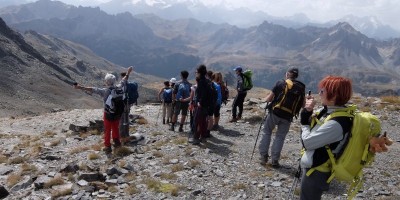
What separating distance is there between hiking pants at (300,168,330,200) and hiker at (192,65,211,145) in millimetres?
9531

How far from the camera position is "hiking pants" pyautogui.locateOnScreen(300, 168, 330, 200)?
22.1ft

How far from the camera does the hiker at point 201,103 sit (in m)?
16.1

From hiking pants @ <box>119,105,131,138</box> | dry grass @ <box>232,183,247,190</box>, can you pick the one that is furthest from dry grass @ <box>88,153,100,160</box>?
dry grass @ <box>232,183,247,190</box>

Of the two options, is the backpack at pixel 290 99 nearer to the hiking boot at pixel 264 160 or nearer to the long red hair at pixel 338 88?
the hiking boot at pixel 264 160

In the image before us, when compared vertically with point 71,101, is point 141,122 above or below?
above

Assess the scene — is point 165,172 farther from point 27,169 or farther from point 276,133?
point 27,169

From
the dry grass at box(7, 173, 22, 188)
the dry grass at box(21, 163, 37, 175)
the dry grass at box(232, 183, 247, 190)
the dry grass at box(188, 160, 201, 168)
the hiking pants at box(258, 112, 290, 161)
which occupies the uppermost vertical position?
the hiking pants at box(258, 112, 290, 161)

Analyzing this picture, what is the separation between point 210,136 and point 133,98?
4.26 m

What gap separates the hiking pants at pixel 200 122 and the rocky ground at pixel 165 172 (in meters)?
0.58

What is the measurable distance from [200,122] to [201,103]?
1032 mm

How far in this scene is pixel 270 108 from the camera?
13.2 m

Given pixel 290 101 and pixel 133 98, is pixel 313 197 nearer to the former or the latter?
pixel 290 101

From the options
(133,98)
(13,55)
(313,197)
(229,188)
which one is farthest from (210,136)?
(13,55)

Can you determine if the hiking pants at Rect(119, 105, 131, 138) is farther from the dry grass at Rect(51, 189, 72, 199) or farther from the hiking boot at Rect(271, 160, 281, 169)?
the hiking boot at Rect(271, 160, 281, 169)
